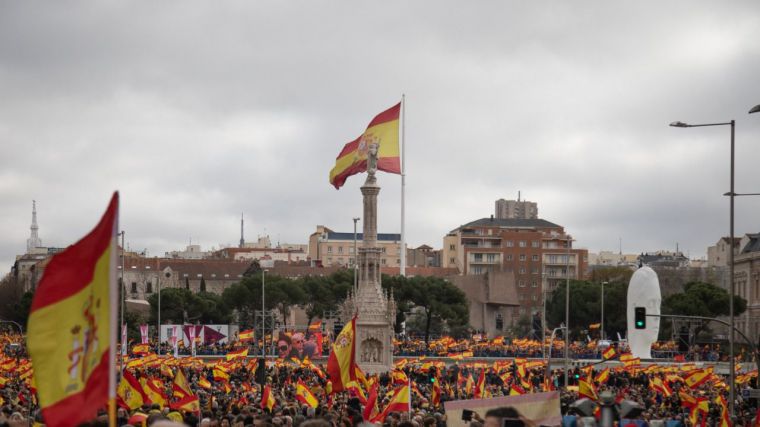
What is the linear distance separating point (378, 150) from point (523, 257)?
95388mm

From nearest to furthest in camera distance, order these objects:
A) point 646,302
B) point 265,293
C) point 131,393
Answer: point 131,393, point 646,302, point 265,293

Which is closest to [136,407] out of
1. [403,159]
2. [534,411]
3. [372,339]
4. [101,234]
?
Result: [534,411]

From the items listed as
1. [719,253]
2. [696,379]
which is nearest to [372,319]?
[696,379]

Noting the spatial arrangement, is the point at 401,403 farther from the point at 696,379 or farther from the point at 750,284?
the point at 750,284

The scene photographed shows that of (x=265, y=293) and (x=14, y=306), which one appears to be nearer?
(x=265, y=293)

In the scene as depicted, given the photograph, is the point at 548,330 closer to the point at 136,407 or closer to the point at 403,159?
the point at 403,159

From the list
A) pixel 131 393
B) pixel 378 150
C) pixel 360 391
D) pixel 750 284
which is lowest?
pixel 360 391

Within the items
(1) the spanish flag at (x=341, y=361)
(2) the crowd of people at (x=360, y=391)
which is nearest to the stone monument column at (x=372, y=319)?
(2) the crowd of people at (x=360, y=391)

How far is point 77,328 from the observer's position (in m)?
9.99

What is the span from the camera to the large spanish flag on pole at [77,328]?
380 inches

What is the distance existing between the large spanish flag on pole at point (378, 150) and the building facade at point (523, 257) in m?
87.3

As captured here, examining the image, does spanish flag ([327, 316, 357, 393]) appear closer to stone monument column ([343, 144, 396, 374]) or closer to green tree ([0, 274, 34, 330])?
stone monument column ([343, 144, 396, 374])

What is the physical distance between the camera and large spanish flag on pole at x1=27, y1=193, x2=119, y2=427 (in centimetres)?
966

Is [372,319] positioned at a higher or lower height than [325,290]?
lower
